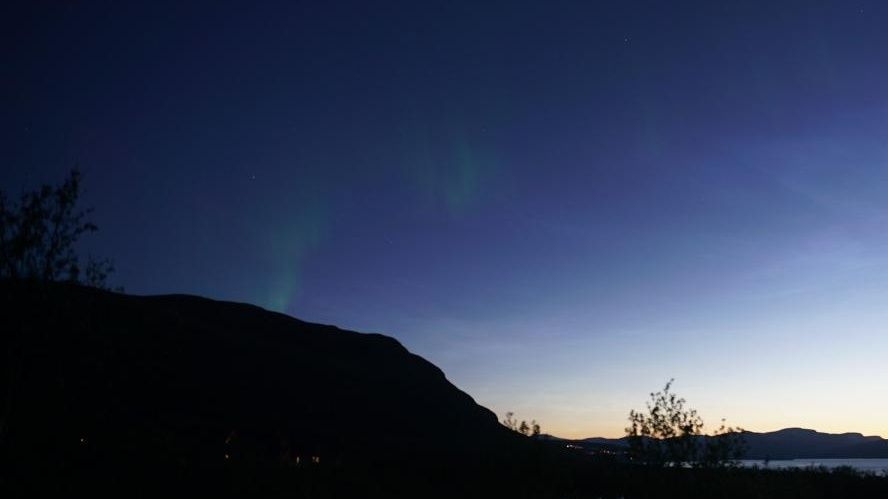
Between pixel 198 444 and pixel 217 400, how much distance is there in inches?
1979

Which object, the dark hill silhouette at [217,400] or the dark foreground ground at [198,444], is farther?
the dark hill silhouette at [217,400]

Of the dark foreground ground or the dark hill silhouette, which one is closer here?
the dark foreground ground

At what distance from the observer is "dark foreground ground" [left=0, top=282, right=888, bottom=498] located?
21.8 meters

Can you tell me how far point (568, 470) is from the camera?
2278 centimetres

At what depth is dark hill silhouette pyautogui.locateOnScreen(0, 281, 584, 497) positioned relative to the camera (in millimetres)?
23422

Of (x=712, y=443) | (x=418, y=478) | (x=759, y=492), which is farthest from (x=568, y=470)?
(x=418, y=478)

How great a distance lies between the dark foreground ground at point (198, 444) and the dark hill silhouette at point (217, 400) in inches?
5.2

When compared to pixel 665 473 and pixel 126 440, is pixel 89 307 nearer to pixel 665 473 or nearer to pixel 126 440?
pixel 126 440

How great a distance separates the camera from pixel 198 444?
43500 millimetres

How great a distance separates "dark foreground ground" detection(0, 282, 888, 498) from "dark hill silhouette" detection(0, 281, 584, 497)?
0.44ft

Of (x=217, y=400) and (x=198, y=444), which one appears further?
(x=217, y=400)

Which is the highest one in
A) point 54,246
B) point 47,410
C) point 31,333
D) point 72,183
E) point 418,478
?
point 72,183

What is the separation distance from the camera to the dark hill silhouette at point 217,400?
2342 centimetres

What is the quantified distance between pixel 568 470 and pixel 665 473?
6.38m
